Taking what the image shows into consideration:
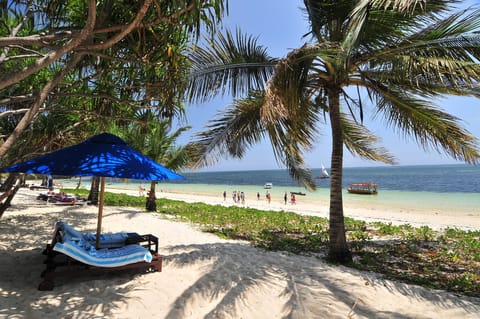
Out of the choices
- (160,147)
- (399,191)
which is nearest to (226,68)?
(160,147)

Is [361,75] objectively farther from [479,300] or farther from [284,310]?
[284,310]

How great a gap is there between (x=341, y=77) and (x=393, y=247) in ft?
13.5

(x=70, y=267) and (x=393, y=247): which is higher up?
(x=70, y=267)

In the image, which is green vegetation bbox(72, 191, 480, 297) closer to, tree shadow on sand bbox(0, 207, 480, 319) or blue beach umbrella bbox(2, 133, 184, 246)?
tree shadow on sand bbox(0, 207, 480, 319)

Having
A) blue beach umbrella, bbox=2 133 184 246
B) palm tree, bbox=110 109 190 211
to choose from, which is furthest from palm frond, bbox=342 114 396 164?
palm tree, bbox=110 109 190 211

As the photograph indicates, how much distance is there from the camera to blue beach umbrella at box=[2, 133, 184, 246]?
3.45 meters

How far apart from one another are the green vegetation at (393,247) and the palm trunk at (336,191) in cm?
31

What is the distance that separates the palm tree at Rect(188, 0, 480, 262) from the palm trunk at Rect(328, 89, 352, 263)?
0.06 ft

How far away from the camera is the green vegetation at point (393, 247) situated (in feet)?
14.6

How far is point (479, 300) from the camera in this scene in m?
3.53

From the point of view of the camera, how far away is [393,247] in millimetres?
6398

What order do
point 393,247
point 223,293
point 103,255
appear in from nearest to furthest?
point 223,293, point 103,255, point 393,247

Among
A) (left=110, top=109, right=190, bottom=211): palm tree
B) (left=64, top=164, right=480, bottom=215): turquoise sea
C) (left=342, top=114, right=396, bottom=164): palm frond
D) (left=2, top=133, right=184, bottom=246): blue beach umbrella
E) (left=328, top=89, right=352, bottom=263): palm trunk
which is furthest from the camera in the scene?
(left=64, top=164, right=480, bottom=215): turquoise sea

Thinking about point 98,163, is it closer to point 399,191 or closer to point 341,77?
point 341,77
